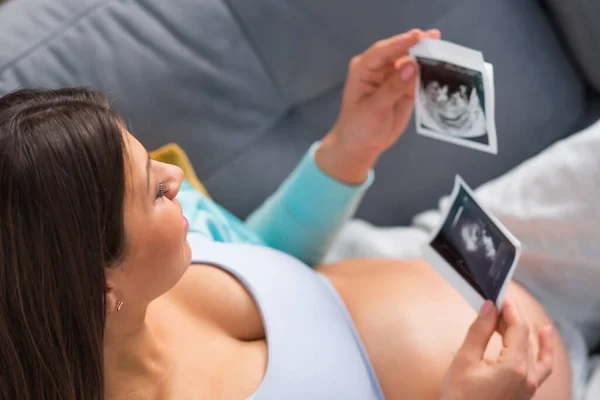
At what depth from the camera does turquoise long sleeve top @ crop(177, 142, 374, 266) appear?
Answer: 107 cm

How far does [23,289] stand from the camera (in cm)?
62

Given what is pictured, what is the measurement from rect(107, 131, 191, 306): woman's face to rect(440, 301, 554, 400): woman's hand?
356mm

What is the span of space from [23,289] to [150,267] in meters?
0.13

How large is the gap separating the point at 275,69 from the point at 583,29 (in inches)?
22.2

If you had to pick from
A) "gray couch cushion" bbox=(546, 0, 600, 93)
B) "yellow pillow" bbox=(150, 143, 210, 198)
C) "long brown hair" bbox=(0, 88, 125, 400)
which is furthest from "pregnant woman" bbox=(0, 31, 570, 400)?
"gray couch cushion" bbox=(546, 0, 600, 93)

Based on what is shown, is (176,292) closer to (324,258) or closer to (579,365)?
(324,258)

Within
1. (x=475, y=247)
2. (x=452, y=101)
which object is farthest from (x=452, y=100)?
(x=475, y=247)

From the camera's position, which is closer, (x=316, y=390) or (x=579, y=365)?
(x=316, y=390)

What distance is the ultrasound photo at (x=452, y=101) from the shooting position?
88 centimetres

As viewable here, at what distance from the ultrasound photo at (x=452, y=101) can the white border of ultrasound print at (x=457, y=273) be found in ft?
0.26

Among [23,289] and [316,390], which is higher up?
[23,289]

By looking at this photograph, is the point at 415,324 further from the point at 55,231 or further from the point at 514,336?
the point at 55,231

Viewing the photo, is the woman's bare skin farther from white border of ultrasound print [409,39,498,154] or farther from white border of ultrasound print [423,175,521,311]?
white border of ultrasound print [409,39,498,154]

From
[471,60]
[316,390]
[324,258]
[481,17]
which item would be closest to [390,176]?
[324,258]
